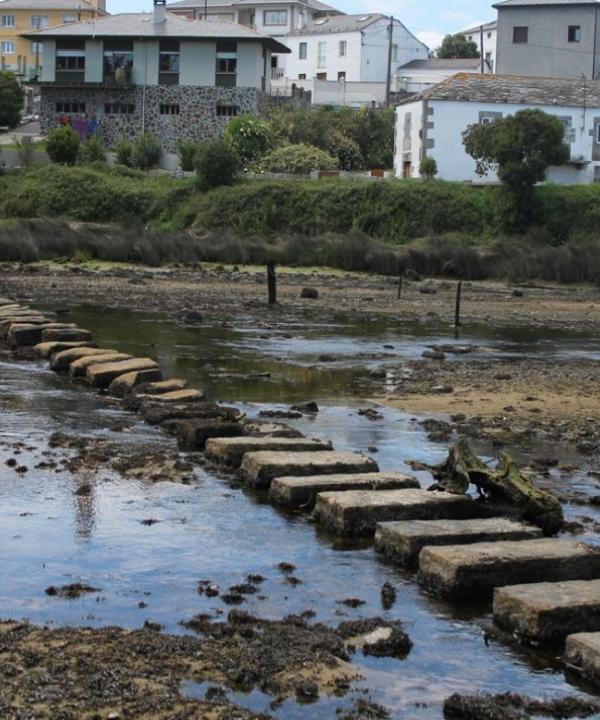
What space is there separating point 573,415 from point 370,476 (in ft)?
18.3

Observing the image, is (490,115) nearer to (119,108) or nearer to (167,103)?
(167,103)

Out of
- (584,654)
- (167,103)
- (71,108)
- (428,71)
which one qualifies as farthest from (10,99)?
(584,654)

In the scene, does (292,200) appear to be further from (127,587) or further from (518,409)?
(127,587)

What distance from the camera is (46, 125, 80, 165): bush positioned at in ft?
205

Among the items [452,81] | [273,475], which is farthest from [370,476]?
[452,81]

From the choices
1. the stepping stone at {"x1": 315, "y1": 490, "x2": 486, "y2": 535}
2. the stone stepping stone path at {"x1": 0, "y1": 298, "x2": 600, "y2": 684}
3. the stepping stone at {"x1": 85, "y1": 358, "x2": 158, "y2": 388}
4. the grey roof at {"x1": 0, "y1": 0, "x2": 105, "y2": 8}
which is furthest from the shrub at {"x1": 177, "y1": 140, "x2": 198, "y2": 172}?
the stepping stone at {"x1": 315, "y1": 490, "x2": 486, "y2": 535}

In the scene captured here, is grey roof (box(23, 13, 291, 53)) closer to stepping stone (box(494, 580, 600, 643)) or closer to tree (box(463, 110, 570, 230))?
tree (box(463, 110, 570, 230))

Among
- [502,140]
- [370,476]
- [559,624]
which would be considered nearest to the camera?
[559,624]

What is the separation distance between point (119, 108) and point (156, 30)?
176 inches

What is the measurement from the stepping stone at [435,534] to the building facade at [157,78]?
2583 inches

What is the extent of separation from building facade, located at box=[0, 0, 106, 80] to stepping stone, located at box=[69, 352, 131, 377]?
93.7 meters

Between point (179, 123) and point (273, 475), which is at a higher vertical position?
point (179, 123)

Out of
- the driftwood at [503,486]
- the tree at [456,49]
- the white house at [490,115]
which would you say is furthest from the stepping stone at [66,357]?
the tree at [456,49]

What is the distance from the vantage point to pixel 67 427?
41.6 ft
